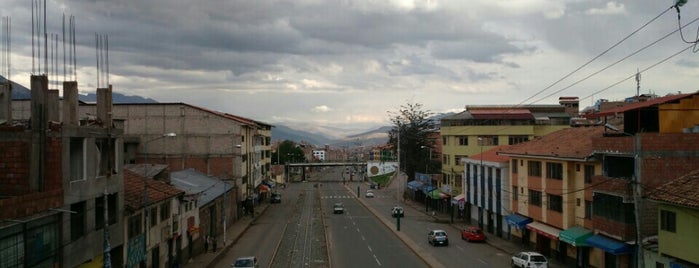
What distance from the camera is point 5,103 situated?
24.5 meters

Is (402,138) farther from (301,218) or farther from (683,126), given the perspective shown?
(683,126)

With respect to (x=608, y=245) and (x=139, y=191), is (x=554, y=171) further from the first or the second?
(x=139, y=191)

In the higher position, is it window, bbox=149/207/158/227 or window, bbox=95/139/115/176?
window, bbox=95/139/115/176

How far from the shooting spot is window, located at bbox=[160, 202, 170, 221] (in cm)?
3810

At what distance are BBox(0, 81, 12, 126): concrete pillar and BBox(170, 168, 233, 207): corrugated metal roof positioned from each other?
82.4 feet

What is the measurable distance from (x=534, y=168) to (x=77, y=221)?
3364cm

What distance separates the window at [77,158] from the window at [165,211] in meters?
12.0

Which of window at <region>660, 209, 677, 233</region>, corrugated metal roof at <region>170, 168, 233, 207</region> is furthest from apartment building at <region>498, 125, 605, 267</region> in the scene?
corrugated metal roof at <region>170, 168, 233, 207</region>

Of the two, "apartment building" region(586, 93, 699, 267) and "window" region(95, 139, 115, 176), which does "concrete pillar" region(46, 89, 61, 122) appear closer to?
"window" region(95, 139, 115, 176)

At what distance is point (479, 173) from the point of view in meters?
64.1

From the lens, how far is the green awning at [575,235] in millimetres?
37625

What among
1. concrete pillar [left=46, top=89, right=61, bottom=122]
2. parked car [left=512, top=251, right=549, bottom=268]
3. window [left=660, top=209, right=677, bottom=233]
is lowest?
parked car [left=512, top=251, right=549, bottom=268]

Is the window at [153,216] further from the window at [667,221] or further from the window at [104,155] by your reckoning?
the window at [667,221]

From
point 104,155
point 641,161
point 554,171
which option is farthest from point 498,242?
point 104,155
